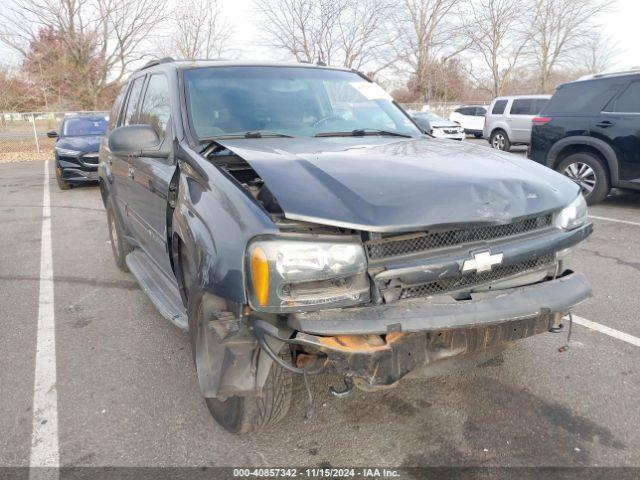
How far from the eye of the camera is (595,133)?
748cm

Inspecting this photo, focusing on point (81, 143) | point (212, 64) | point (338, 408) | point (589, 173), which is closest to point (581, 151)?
point (589, 173)

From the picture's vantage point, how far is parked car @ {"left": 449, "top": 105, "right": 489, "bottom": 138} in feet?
77.7

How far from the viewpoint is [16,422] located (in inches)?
107

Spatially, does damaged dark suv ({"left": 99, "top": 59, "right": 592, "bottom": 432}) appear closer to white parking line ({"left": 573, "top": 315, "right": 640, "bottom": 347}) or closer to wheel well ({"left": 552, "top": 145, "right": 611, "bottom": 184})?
white parking line ({"left": 573, "top": 315, "right": 640, "bottom": 347})

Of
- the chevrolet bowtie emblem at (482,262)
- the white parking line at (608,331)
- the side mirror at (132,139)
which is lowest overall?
the white parking line at (608,331)

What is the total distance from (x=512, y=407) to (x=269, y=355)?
1.54 meters

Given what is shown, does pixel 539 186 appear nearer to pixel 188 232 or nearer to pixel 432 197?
pixel 432 197

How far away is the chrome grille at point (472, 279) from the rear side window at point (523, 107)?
51.0 ft

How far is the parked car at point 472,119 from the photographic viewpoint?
2367cm

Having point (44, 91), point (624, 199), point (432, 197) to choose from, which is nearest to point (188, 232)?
point (432, 197)

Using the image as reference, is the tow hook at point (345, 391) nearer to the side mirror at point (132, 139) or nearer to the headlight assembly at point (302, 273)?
the headlight assembly at point (302, 273)

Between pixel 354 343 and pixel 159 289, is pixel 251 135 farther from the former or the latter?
pixel 354 343

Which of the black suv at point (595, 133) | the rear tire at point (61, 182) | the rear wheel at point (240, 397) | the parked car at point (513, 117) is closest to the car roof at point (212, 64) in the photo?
the rear wheel at point (240, 397)

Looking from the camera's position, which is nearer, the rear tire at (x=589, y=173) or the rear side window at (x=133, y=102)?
the rear side window at (x=133, y=102)
